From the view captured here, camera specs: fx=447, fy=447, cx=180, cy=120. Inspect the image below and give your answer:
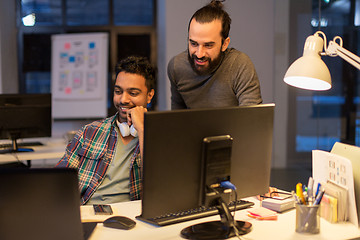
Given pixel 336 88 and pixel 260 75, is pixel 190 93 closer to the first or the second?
pixel 336 88

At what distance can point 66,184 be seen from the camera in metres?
1.14

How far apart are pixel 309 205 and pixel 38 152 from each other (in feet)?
8.51

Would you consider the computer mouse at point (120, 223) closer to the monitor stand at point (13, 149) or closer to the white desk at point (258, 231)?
the white desk at point (258, 231)

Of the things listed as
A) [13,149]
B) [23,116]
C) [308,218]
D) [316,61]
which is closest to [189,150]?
[308,218]

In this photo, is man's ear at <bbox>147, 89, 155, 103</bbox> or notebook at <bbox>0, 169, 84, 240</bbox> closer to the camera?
notebook at <bbox>0, 169, 84, 240</bbox>

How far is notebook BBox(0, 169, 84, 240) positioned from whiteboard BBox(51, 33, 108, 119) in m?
4.68

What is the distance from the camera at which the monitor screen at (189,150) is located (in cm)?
130

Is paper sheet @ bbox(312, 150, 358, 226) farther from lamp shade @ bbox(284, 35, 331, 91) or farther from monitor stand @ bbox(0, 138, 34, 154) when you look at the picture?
monitor stand @ bbox(0, 138, 34, 154)

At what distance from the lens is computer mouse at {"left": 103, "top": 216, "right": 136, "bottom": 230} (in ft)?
4.92

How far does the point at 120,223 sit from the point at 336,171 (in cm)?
78

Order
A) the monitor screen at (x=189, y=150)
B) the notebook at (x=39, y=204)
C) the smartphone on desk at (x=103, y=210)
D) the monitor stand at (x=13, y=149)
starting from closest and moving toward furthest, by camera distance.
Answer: the notebook at (x=39, y=204) → the monitor screen at (x=189, y=150) → the smartphone on desk at (x=103, y=210) → the monitor stand at (x=13, y=149)

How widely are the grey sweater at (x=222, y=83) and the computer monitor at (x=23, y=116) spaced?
1629 millimetres

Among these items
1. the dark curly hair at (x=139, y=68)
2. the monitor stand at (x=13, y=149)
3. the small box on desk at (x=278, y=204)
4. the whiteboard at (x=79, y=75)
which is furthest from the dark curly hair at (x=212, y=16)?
the whiteboard at (x=79, y=75)

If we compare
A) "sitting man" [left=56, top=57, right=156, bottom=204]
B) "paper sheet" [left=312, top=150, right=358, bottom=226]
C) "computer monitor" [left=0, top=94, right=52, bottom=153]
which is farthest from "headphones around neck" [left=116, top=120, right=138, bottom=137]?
"computer monitor" [left=0, top=94, right=52, bottom=153]
